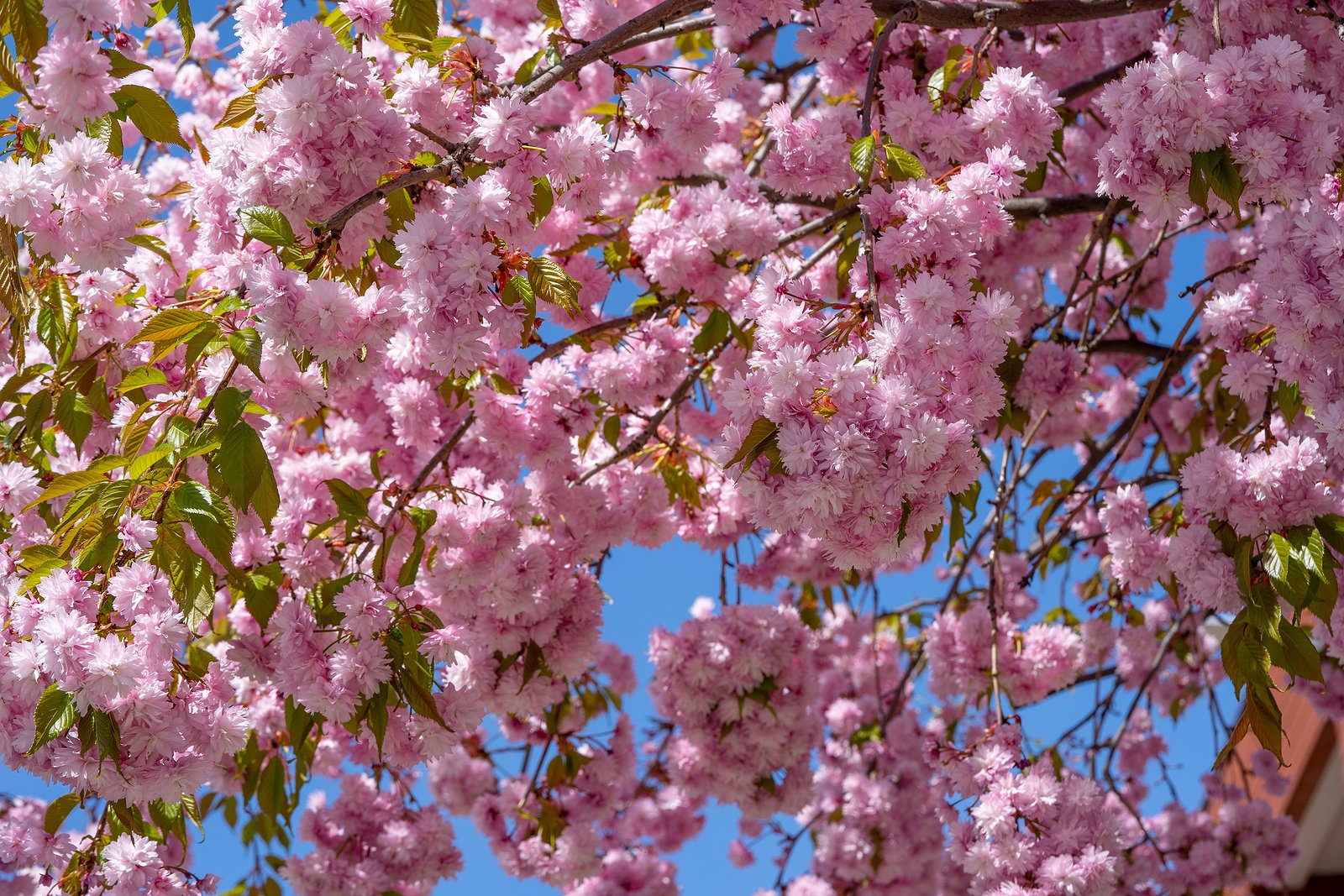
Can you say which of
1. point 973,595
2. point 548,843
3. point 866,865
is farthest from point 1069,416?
point 548,843

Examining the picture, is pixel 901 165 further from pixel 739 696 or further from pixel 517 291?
pixel 739 696

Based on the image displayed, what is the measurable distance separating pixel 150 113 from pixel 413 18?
0.45 metres

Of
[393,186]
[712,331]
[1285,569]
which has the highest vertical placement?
[712,331]

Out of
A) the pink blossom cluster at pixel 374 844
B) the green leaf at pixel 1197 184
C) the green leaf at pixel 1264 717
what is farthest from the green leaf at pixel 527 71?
the pink blossom cluster at pixel 374 844

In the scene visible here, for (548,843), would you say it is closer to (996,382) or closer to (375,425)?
(375,425)

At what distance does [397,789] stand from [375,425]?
3.30 feet

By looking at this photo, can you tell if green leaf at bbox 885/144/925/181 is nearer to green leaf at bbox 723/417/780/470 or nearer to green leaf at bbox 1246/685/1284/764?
green leaf at bbox 723/417/780/470

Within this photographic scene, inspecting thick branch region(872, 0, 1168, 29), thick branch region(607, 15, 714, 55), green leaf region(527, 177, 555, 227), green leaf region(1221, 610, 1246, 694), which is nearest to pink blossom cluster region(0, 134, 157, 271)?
green leaf region(527, 177, 555, 227)

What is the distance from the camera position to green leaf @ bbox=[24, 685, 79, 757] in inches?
63.1

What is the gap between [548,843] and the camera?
11.1 feet

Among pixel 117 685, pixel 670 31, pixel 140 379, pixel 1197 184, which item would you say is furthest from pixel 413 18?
pixel 1197 184

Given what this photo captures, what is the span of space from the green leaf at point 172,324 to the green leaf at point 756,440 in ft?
2.79

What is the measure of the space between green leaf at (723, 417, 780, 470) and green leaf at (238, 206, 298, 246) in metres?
0.74

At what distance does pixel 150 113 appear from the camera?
1.86 meters
